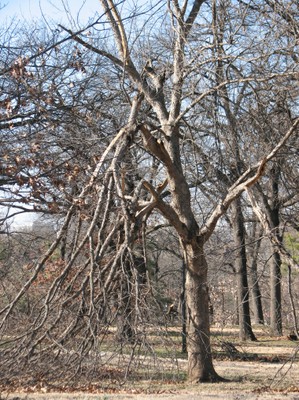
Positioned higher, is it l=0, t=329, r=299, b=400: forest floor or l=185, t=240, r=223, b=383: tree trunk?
l=185, t=240, r=223, b=383: tree trunk

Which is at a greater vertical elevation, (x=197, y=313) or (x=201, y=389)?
(x=197, y=313)

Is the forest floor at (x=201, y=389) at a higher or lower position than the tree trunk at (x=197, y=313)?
lower

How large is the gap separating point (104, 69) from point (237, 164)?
158 inches

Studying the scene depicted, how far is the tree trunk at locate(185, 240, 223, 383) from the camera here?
43.8ft


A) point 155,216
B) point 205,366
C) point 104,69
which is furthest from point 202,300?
point 155,216

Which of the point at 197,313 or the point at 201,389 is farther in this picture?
the point at 197,313

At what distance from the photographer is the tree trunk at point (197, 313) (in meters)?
13.3

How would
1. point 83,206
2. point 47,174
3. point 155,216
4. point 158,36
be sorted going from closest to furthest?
point 83,206
point 47,174
point 158,36
point 155,216

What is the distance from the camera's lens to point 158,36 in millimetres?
14094

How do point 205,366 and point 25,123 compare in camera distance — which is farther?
point 205,366

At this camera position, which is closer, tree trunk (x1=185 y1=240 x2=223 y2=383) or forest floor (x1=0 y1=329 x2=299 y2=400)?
forest floor (x1=0 y1=329 x2=299 y2=400)

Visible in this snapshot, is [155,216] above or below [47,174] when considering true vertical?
above

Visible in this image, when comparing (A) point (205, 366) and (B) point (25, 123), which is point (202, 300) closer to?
(A) point (205, 366)

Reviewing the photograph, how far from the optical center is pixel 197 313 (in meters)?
13.5
